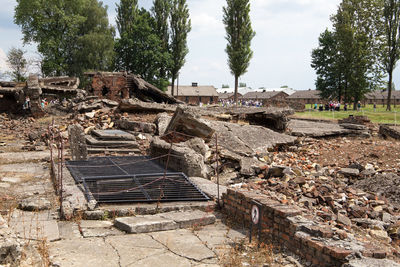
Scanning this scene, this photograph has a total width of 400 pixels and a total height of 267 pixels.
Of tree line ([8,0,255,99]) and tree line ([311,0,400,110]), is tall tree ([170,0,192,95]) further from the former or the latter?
tree line ([311,0,400,110])

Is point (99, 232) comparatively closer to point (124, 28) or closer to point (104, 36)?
point (104, 36)

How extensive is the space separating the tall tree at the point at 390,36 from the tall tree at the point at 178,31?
21.9 m

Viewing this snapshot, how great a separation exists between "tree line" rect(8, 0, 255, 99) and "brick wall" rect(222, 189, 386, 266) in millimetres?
35125

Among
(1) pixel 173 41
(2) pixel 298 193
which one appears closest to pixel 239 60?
(1) pixel 173 41

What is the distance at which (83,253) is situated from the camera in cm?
443

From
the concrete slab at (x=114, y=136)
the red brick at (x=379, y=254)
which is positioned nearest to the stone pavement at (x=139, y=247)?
the red brick at (x=379, y=254)

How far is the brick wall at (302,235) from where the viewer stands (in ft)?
12.9

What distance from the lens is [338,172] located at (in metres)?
10.8

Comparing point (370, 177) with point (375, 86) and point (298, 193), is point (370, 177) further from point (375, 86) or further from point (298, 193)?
point (375, 86)

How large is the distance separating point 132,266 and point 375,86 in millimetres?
41390

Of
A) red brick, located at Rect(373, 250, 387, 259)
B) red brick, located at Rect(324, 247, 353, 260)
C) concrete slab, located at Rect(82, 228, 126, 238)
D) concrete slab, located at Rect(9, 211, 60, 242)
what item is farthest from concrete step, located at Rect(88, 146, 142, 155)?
red brick, located at Rect(373, 250, 387, 259)

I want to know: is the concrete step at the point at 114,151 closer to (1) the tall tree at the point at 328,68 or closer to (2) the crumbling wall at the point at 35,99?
(2) the crumbling wall at the point at 35,99

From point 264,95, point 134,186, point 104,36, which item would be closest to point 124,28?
point 104,36

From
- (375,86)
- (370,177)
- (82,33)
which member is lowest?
(370,177)
